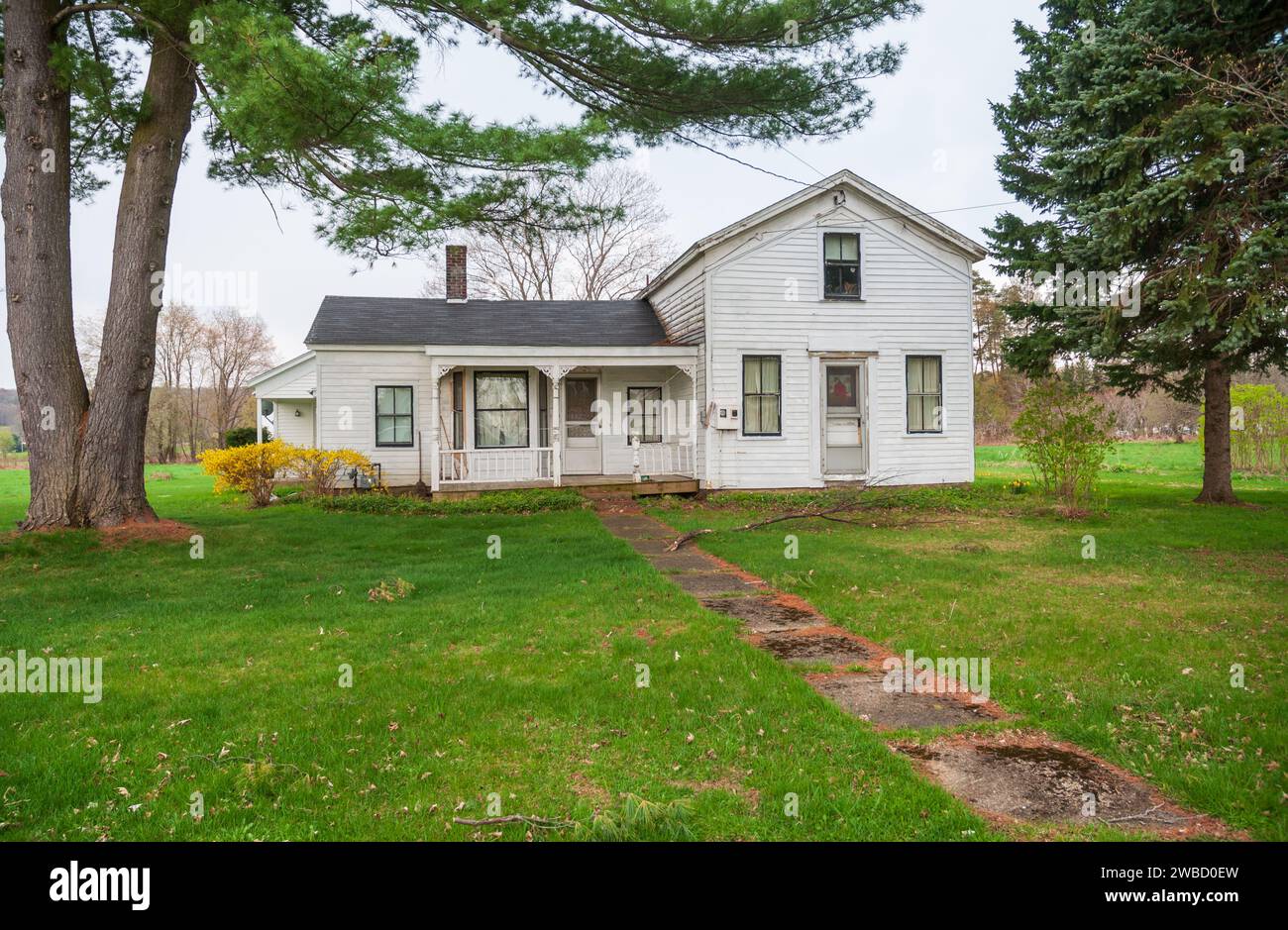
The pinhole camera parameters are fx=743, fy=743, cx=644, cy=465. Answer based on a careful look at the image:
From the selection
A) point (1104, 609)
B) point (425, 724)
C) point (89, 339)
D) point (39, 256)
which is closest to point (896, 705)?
point (425, 724)

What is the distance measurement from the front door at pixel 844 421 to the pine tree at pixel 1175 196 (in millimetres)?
3134

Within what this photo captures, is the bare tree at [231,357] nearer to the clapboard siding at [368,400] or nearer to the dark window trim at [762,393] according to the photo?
the clapboard siding at [368,400]

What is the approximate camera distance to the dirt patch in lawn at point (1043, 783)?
295cm

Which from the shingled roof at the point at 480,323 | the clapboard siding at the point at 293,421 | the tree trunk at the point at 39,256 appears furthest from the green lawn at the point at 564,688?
the clapboard siding at the point at 293,421

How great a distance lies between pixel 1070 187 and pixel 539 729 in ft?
42.2

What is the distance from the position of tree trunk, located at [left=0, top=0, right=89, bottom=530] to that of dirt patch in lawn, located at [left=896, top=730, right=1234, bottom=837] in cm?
1072

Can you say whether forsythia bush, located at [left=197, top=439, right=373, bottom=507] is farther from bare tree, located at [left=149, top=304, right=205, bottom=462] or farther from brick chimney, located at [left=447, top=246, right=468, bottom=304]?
bare tree, located at [left=149, top=304, right=205, bottom=462]

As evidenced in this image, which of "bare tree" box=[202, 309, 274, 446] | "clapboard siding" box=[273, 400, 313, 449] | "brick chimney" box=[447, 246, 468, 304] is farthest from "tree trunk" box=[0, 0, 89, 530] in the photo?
"bare tree" box=[202, 309, 274, 446]

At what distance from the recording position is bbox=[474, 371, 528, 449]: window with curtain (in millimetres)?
16641

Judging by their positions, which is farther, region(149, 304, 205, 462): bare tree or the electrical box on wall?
region(149, 304, 205, 462): bare tree

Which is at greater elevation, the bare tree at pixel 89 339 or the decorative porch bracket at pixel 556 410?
the bare tree at pixel 89 339

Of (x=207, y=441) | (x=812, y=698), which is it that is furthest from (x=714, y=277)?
(x=207, y=441)

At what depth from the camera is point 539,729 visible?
12.6ft

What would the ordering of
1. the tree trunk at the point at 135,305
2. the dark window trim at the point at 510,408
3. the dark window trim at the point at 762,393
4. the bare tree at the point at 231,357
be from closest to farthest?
the tree trunk at the point at 135,305 < the dark window trim at the point at 762,393 < the dark window trim at the point at 510,408 < the bare tree at the point at 231,357
